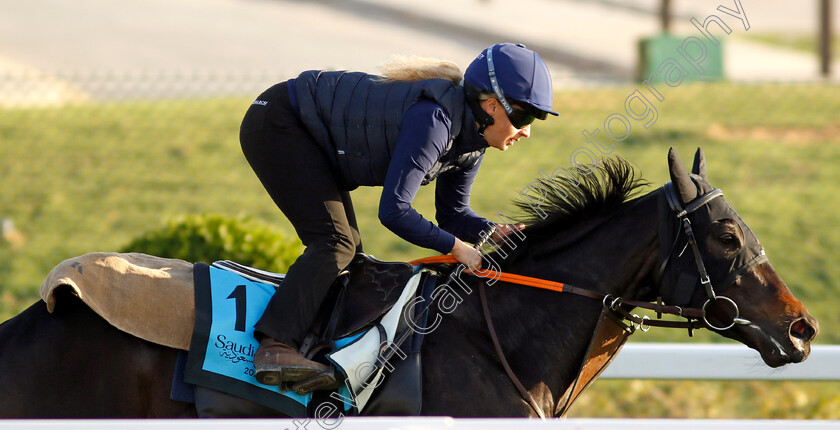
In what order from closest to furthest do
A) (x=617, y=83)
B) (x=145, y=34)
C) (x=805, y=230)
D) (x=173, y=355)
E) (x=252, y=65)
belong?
1. (x=173, y=355)
2. (x=805, y=230)
3. (x=617, y=83)
4. (x=252, y=65)
5. (x=145, y=34)

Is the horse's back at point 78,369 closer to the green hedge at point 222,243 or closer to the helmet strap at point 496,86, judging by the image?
Answer: the helmet strap at point 496,86

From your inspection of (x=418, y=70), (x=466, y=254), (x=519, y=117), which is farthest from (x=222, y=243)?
(x=519, y=117)

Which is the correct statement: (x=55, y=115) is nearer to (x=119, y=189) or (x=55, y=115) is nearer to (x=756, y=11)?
(x=119, y=189)

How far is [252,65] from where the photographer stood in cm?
1588

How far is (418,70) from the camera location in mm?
3268

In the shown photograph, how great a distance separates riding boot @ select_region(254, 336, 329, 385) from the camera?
285cm

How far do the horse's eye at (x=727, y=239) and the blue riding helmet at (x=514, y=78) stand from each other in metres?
0.77

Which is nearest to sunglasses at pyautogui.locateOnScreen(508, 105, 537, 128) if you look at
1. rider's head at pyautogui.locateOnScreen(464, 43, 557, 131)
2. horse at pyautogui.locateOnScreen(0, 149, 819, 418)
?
rider's head at pyautogui.locateOnScreen(464, 43, 557, 131)

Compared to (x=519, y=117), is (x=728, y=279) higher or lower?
lower

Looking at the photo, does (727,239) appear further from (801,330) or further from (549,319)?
(549,319)

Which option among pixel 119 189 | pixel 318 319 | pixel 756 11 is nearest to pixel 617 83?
pixel 119 189

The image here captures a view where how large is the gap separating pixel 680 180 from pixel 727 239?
266 millimetres

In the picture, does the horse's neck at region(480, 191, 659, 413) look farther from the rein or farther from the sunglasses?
the sunglasses

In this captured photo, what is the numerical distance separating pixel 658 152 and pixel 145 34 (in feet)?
40.9
